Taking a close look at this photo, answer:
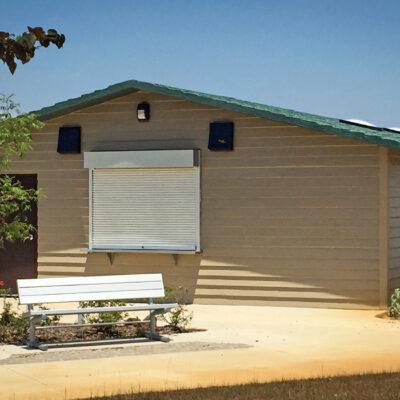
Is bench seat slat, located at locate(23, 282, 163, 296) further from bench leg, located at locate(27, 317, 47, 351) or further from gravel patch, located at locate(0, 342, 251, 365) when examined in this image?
gravel patch, located at locate(0, 342, 251, 365)

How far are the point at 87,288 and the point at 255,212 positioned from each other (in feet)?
16.4

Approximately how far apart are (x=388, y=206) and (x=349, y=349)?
4745mm


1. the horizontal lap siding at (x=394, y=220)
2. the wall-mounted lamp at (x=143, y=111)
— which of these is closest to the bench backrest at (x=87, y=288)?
the horizontal lap siding at (x=394, y=220)

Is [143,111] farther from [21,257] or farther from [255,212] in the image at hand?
[21,257]

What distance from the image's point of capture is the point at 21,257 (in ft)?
65.9

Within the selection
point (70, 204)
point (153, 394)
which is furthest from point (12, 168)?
point (153, 394)

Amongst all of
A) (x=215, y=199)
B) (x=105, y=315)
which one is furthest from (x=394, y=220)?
(x=105, y=315)

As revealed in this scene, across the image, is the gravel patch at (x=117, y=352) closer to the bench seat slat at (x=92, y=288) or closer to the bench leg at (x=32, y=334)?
the bench leg at (x=32, y=334)

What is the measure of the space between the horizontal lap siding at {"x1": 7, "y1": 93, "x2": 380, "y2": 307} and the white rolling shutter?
20 cm

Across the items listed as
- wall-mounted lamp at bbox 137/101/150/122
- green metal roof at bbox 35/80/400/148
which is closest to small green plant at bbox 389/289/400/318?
green metal roof at bbox 35/80/400/148

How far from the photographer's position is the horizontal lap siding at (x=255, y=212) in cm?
1728

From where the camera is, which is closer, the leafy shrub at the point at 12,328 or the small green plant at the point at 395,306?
the leafy shrub at the point at 12,328

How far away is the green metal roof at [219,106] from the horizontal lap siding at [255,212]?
0.94 feet

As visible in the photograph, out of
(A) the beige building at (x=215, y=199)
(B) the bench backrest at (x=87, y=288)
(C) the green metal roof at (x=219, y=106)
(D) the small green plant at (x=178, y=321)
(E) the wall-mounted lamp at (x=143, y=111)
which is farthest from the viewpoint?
(E) the wall-mounted lamp at (x=143, y=111)
